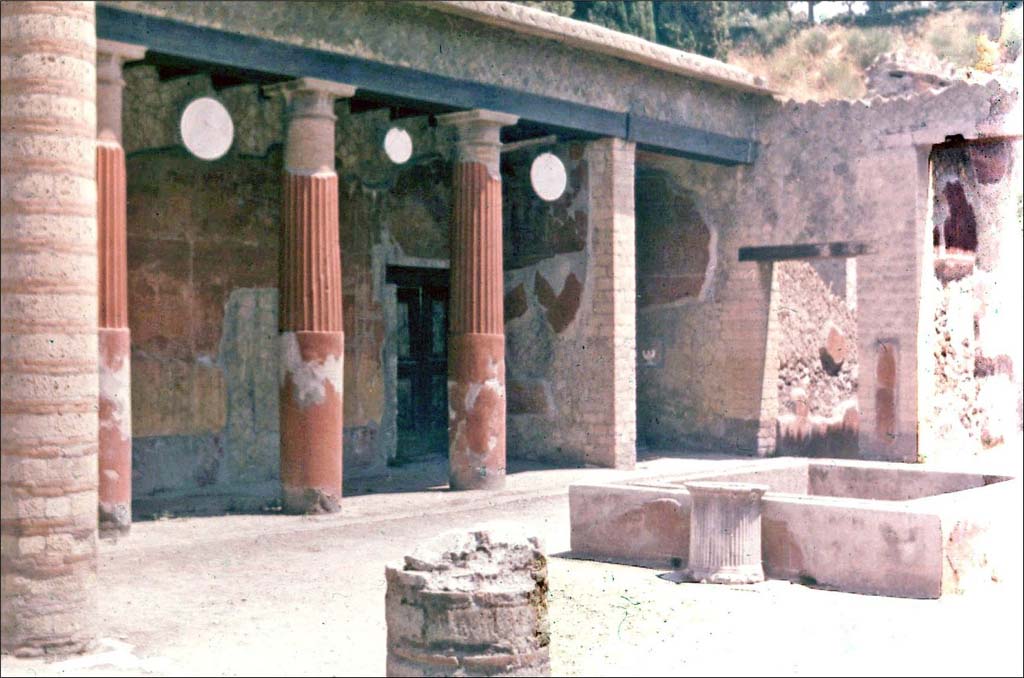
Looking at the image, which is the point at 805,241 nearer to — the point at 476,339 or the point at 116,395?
the point at 476,339

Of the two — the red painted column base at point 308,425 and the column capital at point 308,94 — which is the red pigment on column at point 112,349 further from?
the column capital at point 308,94

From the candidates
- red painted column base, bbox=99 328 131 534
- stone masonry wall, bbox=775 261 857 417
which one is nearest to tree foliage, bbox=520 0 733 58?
stone masonry wall, bbox=775 261 857 417

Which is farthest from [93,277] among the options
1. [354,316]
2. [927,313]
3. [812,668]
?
[927,313]

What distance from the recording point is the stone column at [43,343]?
4.86m

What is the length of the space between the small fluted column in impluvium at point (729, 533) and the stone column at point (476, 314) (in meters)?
3.77

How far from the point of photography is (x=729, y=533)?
659cm

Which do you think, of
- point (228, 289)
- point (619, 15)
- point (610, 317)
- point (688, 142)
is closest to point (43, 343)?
point (228, 289)

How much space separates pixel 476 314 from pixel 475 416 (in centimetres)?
87

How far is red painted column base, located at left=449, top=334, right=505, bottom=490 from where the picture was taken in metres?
10.2

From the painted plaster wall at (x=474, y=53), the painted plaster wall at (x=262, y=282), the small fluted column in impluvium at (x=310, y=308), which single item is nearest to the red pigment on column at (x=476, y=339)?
the painted plaster wall at (x=474, y=53)

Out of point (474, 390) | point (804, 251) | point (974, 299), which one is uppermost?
point (804, 251)

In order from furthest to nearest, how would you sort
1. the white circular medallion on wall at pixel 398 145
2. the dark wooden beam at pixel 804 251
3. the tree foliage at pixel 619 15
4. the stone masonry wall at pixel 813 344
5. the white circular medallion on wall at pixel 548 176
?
1. the tree foliage at pixel 619 15
2. the stone masonry wall at pixel 813 344
3. the dark wooden beam at pixel 804 251
4. the white circular medallion on wall at pixel 548 176
5. the white circular medallion on wall at pixel 398 145

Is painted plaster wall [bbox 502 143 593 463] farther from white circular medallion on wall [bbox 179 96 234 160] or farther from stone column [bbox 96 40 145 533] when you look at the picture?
stone column [bbox 96 40 145 533]

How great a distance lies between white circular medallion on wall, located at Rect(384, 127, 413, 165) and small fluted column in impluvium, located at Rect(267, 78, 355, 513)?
89.7 inches
